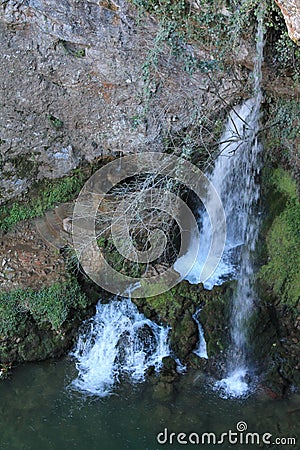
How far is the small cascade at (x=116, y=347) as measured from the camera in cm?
633

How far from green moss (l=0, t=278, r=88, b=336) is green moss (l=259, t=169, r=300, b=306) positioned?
2635 mm

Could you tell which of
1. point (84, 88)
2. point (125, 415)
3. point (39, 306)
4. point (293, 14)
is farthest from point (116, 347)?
point (293, 14)

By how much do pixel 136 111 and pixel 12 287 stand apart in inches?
112

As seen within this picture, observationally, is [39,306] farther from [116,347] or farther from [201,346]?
[201,346]

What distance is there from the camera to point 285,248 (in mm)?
7086

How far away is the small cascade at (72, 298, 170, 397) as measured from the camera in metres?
6.33

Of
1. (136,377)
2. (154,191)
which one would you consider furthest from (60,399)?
(154,191)

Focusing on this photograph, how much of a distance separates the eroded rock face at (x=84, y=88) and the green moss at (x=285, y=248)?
62.1 inches

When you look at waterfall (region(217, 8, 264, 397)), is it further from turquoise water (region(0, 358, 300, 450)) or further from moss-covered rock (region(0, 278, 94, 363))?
moss-covered rock (region(0, 278, 94, 363))

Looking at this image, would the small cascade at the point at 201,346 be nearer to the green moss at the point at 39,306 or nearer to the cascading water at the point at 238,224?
the cascading water at the point at 238,224

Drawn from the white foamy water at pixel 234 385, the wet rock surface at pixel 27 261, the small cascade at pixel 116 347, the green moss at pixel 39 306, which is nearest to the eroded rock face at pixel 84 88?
the wet rock surface at pixel 27 261

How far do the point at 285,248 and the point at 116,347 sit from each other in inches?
105

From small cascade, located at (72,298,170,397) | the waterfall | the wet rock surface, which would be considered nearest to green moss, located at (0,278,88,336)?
the wet rock surface

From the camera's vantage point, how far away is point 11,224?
731 centimetres
